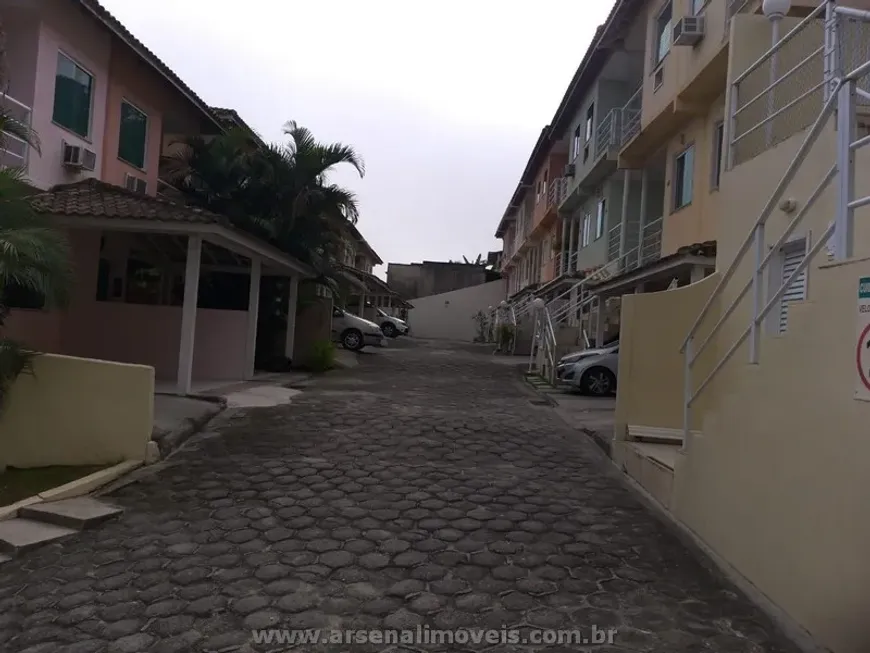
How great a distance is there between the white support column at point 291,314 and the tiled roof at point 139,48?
454 cm

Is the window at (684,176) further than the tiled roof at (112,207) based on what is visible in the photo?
Yes

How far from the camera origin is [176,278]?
15.1 metres

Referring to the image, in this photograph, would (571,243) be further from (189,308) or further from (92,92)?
(189,308)

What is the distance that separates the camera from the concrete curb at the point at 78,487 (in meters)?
5.80

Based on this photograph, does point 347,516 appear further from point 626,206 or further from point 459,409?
point 626,206

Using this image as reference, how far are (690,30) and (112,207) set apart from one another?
1033 cm

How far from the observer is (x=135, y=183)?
47.1ft

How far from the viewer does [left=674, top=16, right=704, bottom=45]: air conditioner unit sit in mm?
12234

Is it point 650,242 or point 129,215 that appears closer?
point 129,215

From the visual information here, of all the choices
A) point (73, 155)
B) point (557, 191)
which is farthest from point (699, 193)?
point (557, 191)

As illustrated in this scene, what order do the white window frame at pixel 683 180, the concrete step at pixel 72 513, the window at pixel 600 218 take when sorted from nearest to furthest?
the concrete step at pixel 72 513 → the white window frame at pixel 683 180 → the window at pixel 600 218

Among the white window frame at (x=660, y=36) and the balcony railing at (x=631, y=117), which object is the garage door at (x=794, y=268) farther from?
the balcony railing at (x=631, y=117)

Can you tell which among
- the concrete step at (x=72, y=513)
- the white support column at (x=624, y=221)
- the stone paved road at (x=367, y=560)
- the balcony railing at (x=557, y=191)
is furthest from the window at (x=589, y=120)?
the concrete step at (x=72, y=513)

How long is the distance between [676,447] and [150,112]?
1290 centimetres
